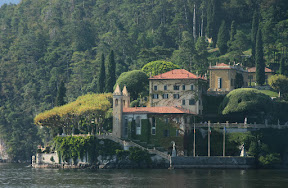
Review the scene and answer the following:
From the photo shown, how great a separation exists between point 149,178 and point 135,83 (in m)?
40.7

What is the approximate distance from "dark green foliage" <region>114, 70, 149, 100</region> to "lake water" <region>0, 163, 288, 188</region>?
25672mm

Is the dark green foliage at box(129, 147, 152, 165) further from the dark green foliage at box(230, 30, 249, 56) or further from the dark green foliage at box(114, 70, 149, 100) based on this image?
the dark green foliage at box(230, 30, 249, 56)

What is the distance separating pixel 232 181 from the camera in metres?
119

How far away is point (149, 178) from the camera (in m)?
124

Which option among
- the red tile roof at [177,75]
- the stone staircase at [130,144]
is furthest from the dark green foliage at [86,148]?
the red tile roof at [177,75]

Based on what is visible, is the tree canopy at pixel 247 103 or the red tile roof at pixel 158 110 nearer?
the red tile roof at pixel 158 110

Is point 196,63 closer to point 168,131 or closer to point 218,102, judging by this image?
point 218,102

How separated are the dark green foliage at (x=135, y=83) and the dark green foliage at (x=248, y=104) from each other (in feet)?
60.5

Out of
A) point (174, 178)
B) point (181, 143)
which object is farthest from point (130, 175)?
point (181, 143)

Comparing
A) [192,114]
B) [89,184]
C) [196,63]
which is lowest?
[89,184]

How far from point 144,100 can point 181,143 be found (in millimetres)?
19001

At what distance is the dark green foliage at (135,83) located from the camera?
161475 mm

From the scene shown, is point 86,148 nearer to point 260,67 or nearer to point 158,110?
point 158,110

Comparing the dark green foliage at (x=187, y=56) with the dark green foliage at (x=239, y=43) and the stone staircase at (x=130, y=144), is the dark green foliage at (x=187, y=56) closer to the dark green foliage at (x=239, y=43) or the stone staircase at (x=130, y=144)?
the dark green foliage at (x=239, y=43)
